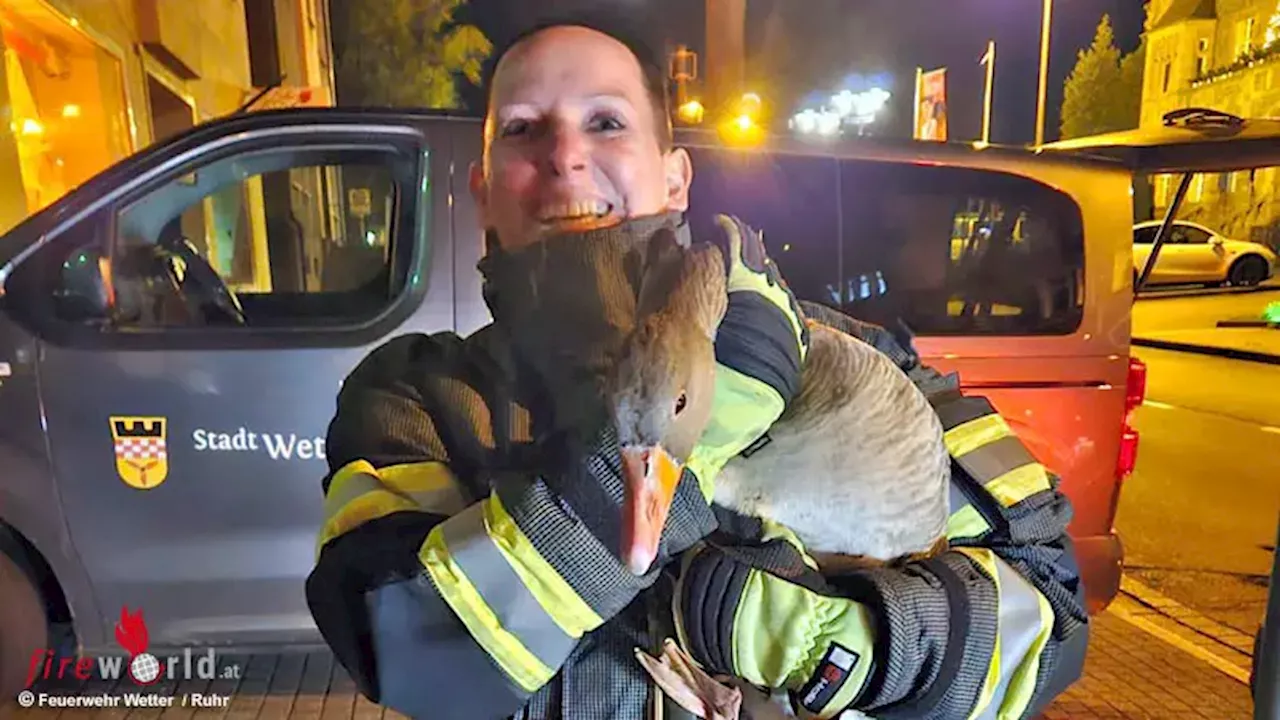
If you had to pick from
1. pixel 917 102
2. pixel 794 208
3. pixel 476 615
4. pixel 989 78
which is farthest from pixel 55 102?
pixel 917 102

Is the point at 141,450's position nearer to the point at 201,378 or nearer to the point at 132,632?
the point at 201,378

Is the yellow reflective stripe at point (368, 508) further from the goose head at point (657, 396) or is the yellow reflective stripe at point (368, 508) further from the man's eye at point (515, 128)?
the man's eye at point (515, 128)

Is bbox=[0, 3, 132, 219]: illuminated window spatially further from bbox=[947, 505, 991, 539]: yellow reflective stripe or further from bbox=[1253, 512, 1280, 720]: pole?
bbox=[1253, 512, 1280, 720]: pole

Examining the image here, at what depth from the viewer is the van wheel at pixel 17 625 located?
3100 mm

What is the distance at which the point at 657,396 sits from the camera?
2.94 ft

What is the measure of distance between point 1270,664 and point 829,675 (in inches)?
35.9

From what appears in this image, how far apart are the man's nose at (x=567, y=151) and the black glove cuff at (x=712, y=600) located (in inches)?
17.0

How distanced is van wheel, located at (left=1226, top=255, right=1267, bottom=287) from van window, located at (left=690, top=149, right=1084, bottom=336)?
71.3 feet

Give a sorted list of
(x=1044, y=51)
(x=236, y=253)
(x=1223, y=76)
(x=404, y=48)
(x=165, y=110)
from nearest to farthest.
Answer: (x=236, y=253)
(x=165, y=110)
(x=404, y=48)
(x=1044, y=51)
(x=1223, y=76)

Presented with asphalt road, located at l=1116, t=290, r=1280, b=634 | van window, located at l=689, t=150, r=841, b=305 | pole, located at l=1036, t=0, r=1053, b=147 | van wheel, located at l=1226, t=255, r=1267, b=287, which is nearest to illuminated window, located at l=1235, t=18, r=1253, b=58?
van wheel, located at l=1226, t=255, r=1267, b=287

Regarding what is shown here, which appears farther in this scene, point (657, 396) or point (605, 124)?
point (605, 124)

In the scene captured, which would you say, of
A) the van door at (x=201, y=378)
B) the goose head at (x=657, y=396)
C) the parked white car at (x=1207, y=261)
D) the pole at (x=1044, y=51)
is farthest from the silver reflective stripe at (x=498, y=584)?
the parked white car at (x=1207, y=261)

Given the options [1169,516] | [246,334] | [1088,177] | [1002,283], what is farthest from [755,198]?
[1169,516]

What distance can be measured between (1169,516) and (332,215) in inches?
205
